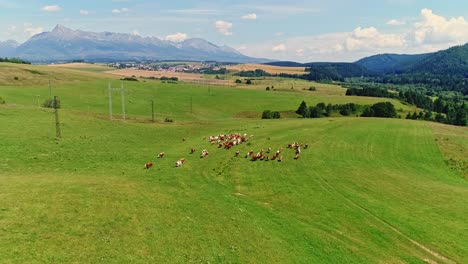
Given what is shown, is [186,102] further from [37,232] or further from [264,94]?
[37,232]

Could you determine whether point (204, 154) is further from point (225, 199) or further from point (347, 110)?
point (347, 110)

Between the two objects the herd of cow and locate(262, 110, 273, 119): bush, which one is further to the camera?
locate(262, 110, 273, 119): bush

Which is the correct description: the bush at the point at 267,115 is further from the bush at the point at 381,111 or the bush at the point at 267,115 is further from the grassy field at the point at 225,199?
the grassy field at the point at 225,199

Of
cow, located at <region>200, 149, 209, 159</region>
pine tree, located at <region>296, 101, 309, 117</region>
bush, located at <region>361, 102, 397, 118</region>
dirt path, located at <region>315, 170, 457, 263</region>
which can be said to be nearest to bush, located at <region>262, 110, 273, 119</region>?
pine tree, located at <region>296, 101, 309, 117</region>

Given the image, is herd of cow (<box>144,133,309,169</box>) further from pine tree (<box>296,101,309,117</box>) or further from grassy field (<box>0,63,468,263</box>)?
pine tree (<box>296,101,309,117</box>)

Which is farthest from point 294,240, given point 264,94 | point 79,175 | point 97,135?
point 264,94

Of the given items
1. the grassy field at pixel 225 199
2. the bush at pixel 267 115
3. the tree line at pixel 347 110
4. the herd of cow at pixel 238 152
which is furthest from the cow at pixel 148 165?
the tree line at pixel 347 110

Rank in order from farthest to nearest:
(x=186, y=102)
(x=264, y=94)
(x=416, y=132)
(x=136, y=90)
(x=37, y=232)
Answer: (x=264, y=94)
(x=136, y=90)
(x=186, y=102)
(x=416, y=132)
(x=37, y=232)

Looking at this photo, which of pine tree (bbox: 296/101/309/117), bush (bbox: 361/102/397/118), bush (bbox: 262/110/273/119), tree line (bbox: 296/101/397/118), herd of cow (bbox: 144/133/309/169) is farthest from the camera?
pine tree (bbox: 296/101/309/117)
